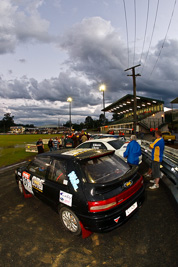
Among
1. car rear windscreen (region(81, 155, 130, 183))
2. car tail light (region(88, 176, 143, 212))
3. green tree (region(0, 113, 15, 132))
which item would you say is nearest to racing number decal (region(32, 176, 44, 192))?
car rear windscreen (region(81, 155, 130, 183))

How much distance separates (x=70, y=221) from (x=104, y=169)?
1.20 metres

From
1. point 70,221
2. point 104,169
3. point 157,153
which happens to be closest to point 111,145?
point 157,153

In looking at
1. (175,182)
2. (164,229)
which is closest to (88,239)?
(164,229)

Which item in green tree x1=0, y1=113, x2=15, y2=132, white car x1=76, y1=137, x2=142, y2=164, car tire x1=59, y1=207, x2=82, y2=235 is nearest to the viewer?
car tire x1=59, y1=207, x2=82, y2=235

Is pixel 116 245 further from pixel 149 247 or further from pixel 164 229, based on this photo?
pixel 164 229

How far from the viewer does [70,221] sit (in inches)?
111

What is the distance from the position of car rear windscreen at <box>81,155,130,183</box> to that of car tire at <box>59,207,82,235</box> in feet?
2.49

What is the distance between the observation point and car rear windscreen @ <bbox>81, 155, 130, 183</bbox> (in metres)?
2.78

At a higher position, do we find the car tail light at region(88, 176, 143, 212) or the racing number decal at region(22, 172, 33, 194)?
the car tail light at region(88, 176, 143, 212)

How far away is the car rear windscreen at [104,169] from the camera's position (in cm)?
278

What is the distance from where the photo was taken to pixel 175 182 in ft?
13.7

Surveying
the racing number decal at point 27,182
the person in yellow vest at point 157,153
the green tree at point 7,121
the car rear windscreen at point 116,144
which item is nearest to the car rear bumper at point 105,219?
the racing number decal at point 27,182

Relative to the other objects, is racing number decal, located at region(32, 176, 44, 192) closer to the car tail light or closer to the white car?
the car tail light

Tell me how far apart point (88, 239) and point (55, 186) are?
3.83ft
